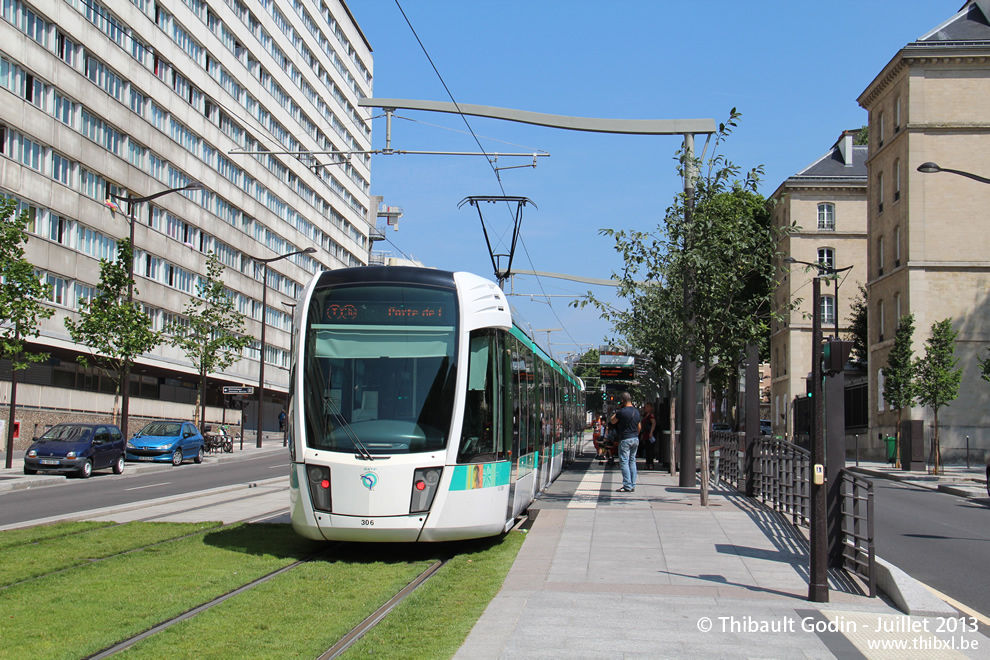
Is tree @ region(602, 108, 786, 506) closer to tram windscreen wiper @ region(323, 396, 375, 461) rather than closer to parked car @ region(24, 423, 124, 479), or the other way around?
tram windscreen wiper @ region(323, 396, 375, 461)

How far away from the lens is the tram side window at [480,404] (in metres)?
11.2

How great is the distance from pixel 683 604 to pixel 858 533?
2472 mm

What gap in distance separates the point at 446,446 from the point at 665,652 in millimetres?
4593

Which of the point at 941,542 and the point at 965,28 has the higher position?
the point at 965,28

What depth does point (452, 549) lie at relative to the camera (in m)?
12.3

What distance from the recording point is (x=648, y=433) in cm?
2964

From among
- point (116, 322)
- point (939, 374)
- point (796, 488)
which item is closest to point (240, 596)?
point (796, 488)

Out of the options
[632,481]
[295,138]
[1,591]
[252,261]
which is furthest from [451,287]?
[295,138]

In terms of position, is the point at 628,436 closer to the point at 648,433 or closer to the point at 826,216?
the point at 648,433

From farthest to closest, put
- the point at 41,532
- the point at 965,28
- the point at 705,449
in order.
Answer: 1. the point at 965,28
2. the point at 705,449
3. the point at 41,532

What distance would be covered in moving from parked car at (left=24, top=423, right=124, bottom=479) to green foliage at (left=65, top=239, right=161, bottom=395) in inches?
178

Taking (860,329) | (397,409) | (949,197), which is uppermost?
(949,197)

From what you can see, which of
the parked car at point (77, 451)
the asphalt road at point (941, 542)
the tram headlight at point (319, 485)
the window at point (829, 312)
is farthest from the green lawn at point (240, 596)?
the window at point (829, 312)

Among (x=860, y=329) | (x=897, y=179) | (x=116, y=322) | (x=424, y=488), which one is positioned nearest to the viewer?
(x=424, y=488)
